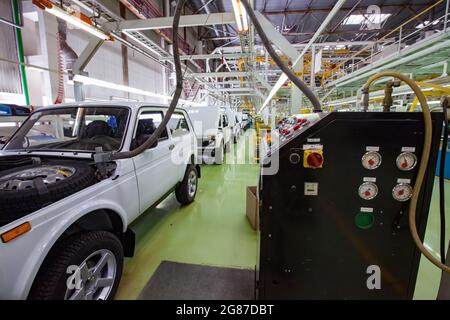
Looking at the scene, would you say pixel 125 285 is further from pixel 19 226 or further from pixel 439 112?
pixel 439 112

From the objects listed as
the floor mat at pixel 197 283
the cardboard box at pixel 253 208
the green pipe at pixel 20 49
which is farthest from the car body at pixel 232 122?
the floor mat at pixel 197 283

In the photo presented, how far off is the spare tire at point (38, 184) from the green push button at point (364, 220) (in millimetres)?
1873

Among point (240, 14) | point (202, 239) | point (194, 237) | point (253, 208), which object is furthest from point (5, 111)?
point (253, 208)

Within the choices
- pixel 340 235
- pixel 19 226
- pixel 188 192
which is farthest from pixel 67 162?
pixel 340 235

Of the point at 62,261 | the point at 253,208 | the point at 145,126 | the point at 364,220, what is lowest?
the point at 253,208

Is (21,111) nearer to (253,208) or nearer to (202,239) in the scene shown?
(202,239)

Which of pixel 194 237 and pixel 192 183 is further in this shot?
pixel 192 183

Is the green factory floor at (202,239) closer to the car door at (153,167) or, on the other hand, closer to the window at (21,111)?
Answer: the car door at (153,167)

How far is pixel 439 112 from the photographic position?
3.51 feet

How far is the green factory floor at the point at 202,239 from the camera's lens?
2.03 m

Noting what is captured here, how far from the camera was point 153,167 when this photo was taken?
2.38 metres

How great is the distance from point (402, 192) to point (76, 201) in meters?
1.99

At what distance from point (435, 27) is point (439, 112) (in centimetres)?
1080

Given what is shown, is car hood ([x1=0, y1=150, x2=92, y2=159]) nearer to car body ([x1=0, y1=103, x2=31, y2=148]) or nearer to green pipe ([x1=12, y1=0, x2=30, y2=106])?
car body ([x1=0, y1=103, x2=31, y2=148])
